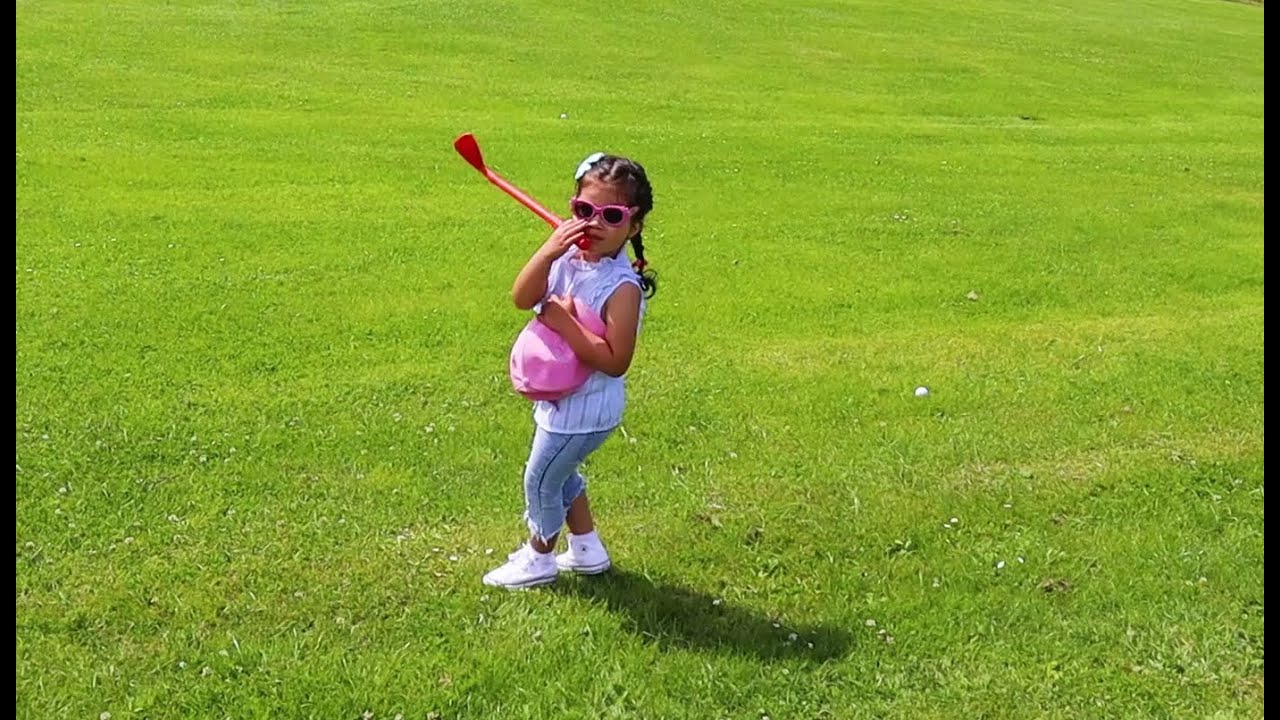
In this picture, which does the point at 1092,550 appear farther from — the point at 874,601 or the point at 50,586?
the point at 50,586

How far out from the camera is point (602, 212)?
12.6ft

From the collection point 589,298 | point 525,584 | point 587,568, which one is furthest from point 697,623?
point 589,298

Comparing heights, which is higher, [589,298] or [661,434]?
[589,298]

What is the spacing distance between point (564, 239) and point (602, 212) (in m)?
0.16

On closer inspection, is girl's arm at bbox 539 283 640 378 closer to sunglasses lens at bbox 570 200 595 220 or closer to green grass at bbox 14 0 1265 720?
sunglasses lens at bbox 570 200 595 220

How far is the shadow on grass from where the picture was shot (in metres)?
4.55

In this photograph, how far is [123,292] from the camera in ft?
26.9

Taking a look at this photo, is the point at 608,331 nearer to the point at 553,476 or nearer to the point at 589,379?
the point at 589,379

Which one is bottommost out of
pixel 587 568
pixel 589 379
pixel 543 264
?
pixel 587 568

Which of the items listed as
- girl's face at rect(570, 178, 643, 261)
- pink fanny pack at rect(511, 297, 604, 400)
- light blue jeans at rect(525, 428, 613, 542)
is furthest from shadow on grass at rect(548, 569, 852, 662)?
girl's face at rect(570, 178, 643, 261)

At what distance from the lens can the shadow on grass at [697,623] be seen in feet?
14.9

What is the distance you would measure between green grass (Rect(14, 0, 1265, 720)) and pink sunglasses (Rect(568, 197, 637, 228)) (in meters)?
1.61

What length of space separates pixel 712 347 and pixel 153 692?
445 cm
